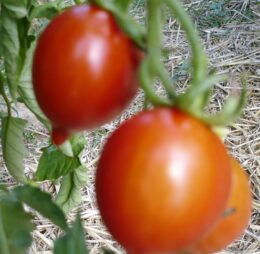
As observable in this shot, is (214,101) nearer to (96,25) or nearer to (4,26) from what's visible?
(4,26)

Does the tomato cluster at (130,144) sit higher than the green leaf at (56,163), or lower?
higher

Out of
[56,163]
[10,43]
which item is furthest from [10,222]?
[56,163]

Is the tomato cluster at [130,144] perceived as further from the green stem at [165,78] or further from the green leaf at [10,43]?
the green leaf at [10,43]

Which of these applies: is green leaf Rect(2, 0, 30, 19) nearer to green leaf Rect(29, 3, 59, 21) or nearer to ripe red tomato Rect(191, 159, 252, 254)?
green leaf Rect(29, 3, 59, 21)

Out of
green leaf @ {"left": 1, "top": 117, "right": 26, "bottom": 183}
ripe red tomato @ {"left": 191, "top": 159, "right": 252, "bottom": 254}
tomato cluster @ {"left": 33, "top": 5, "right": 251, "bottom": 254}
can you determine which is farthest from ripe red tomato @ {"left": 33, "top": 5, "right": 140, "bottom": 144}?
green leaf @ {"left": 1, "top": 117, "right": 26, "bottom": 183}

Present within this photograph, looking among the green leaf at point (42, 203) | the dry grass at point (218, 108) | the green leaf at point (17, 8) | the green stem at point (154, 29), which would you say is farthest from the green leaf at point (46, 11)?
the dry grass at point (218, 108)

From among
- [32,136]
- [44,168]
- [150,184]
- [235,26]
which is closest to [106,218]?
[150,184]
